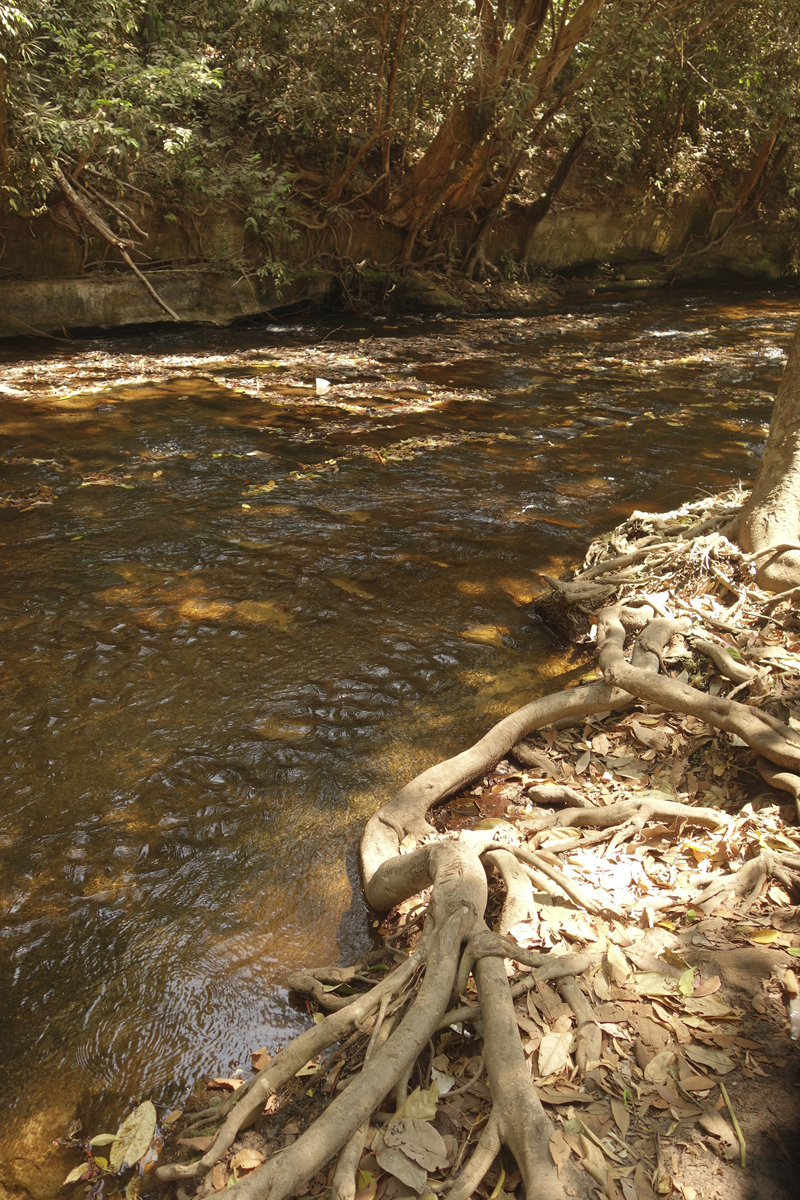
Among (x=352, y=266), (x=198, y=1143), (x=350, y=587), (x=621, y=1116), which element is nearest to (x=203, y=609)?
(x=350, y=587)

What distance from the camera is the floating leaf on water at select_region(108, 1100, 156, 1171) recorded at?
2.29 m

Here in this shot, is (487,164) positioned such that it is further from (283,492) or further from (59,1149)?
(59,1149)

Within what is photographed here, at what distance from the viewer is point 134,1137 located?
2.35 meters

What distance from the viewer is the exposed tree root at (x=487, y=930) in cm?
196

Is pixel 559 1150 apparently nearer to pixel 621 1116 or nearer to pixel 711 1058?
pixel 621 1116

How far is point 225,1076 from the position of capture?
256 cm

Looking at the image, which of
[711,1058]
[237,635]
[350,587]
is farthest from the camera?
[350,587]

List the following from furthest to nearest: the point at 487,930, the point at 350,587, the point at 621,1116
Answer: the point at 350,587, the point at 487,930, the point at 621,1116

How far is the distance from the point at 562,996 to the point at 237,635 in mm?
3235

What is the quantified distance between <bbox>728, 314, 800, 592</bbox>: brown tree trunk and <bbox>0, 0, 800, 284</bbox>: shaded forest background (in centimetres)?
945

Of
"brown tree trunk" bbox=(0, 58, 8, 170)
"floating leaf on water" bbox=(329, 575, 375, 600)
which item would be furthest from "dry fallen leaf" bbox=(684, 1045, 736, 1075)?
"brown tree trunk" bbox=(0, 58, 8, 170)

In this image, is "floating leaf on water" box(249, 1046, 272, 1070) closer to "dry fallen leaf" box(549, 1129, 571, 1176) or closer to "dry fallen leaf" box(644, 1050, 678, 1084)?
"dry fallen leaf" box(549, 1129, 571, 1176)

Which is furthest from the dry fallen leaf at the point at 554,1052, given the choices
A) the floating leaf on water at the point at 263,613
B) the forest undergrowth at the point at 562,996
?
the floating leaf on water at the point at 263,613

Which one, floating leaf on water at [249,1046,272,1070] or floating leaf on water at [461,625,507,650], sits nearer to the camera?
floating leaf on water at [249,1046,272,1070]
